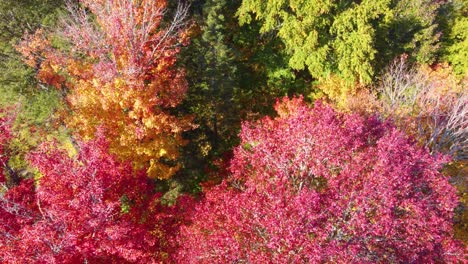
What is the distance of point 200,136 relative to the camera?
2280 centimetres

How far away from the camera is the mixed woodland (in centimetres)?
1180

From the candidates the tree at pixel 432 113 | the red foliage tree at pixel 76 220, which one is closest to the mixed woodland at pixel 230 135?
the red foliage tree at pixel 76 220

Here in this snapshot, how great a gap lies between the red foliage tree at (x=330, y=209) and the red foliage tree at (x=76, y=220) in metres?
2.51

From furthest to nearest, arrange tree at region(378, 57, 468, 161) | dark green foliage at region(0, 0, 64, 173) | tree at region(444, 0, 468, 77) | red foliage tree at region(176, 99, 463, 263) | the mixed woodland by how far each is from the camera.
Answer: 1. tree at region(444, 0, 468, 77)
2. dark green foliage at region(0, 0, 64, 173)
3. tree at region(378, 57, 468, 161)
4. the mixed woodland
5. red foliage tree at region(176, 99, 463, 263)

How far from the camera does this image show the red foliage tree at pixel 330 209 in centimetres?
1139

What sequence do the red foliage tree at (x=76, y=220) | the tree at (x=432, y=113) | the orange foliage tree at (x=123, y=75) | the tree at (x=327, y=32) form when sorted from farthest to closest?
the tree at (x=327, y=32), the tree at (x=432, y=113), the orange foliage tree at (x=123, y=75), the red foliage tree at (x=76, y=220)

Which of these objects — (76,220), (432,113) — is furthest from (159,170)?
(432,113)

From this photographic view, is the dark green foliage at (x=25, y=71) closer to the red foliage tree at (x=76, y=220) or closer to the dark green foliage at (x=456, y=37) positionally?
the red foliage tree at (x=76, y=220)

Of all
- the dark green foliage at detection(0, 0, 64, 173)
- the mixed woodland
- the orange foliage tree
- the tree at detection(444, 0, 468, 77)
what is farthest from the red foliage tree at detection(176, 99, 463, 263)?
the tree at detection(444, 0, 468, 77)

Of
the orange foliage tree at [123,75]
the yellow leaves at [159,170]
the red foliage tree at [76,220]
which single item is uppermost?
the orange foliage tree at [123,75]

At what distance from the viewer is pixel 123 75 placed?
1770 cm

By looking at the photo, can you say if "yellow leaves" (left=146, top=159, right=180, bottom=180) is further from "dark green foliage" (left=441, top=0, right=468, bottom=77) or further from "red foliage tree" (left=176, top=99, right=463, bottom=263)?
"dark green foliage" (left=441, top=0, right=468, bottom=77)

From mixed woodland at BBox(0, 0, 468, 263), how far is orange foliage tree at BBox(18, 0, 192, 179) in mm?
102

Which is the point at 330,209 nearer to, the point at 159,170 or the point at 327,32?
the point at 159,170
